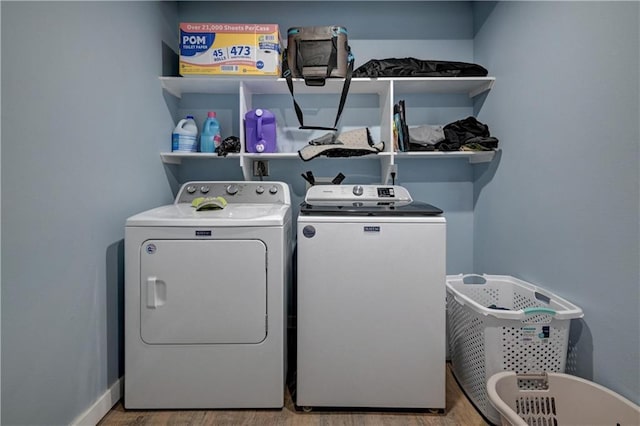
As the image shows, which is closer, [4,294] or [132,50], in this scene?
[4,294]

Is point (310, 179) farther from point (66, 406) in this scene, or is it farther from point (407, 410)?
point (66, 406)

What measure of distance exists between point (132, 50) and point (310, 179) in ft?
3.91

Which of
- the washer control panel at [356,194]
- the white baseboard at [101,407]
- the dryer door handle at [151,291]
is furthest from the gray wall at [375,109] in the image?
the white baseboard at [101,407]

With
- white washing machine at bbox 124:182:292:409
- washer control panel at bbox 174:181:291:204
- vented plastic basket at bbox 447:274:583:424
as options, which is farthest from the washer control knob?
vented plastic basket at bbox 447:274:583:424

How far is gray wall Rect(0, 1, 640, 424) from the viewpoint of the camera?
120cm

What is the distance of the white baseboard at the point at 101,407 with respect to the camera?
147 cm

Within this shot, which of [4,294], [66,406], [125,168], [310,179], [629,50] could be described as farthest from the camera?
[310,179]

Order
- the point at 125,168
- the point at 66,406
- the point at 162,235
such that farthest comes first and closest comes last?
1. the point at 125,168
2. the point at 162,235
3. the point at 66,406

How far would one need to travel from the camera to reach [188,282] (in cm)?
160

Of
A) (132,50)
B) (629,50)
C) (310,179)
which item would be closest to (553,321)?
(629,50)

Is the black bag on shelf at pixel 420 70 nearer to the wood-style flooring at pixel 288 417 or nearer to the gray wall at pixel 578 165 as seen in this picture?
the gray wall at pixel 578 165

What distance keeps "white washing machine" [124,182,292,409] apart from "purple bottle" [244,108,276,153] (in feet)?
2.26

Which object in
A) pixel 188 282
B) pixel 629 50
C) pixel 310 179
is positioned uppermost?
pixel 629 50

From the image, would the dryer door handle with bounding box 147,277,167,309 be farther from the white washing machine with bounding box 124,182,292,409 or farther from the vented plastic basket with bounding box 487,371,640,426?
the vented plastic basket with bounding box 487,371,640,426
